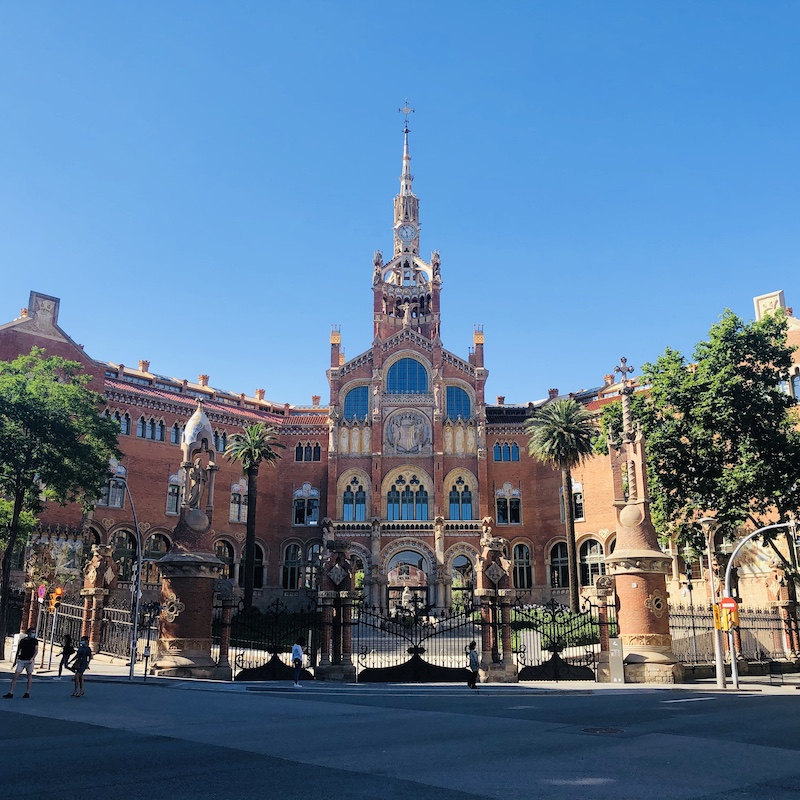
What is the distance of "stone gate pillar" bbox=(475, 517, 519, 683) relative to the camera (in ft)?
81.3

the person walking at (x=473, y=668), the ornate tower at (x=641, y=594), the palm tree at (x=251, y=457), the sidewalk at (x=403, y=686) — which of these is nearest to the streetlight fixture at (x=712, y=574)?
the sidewalk at (x=403, y=686)

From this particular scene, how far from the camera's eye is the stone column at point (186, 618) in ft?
78.5

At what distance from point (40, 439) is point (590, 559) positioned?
37742 millimetres

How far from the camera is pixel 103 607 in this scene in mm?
28312

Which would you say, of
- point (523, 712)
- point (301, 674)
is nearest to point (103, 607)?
point (301, 674)

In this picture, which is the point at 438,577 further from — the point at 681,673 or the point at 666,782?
the point at 666,782

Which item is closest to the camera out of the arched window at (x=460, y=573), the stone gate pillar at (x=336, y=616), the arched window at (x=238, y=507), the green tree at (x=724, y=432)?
the stone gate pillar at (x=336, y=616)

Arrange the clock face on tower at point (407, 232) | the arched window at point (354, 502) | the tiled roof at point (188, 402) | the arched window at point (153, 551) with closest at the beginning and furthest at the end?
the arched window at point (153, 551) < the tiled roof at point (188, 402) < the arched window at point (354, 502) < the clock face on tower at point (407, 232)

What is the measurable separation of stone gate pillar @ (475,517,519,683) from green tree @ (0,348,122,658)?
16.5 m

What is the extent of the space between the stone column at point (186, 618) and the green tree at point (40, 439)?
27.5 ft

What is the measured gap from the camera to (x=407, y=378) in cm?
5962

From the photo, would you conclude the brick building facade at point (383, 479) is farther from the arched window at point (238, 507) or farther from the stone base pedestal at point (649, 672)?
the stone base pedestal at point (649, 672)

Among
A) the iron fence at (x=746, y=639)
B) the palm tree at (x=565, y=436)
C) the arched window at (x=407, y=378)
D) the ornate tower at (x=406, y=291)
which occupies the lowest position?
the iron fence at (x=746, y=639)

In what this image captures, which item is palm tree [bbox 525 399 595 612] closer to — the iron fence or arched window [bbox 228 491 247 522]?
the iron fence
